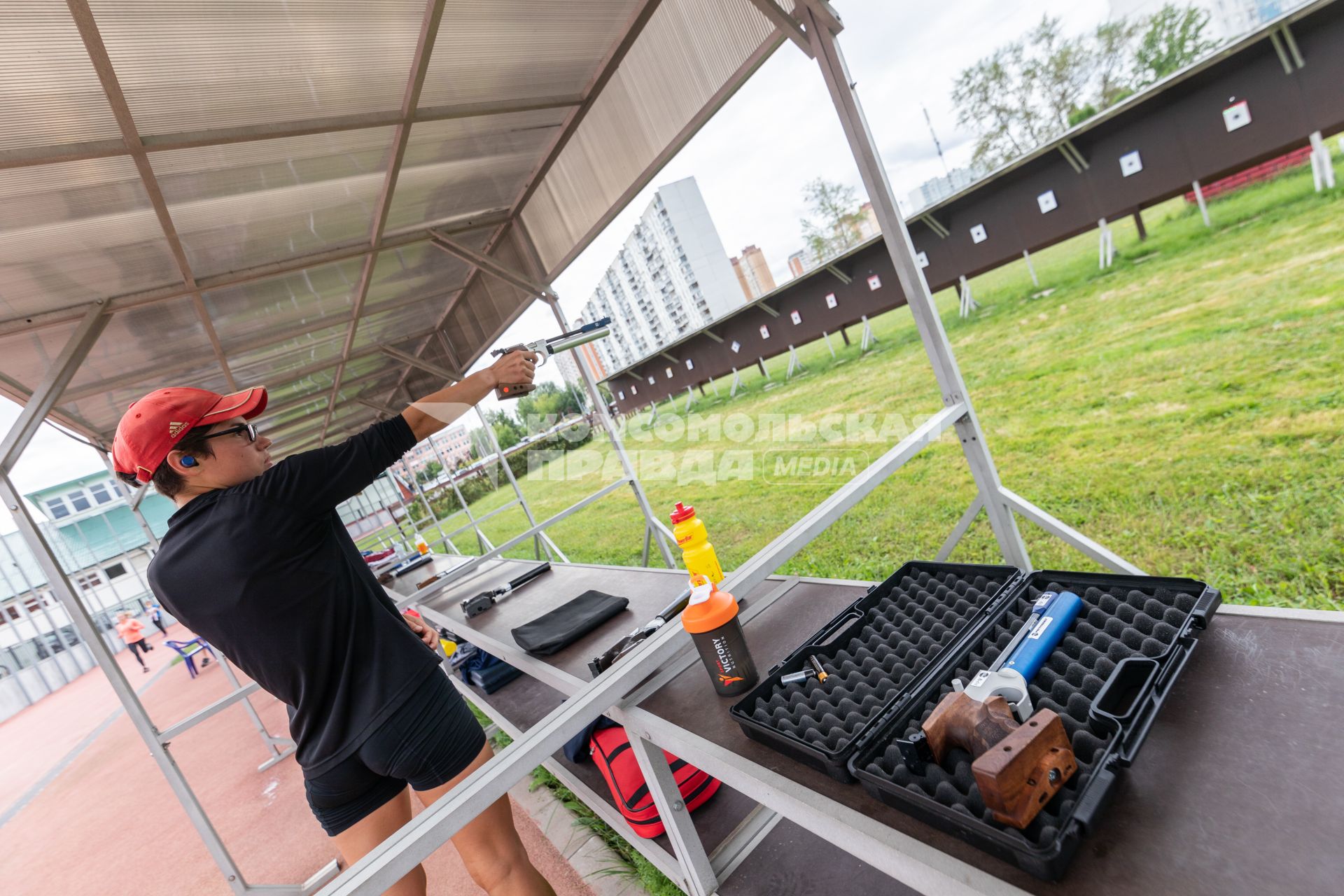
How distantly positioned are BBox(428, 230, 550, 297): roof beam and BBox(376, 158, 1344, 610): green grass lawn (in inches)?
96.3

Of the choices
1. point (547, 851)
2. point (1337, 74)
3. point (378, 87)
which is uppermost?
point (378, 87)

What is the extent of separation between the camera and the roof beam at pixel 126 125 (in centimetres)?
139

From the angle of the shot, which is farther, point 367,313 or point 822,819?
point 367,313

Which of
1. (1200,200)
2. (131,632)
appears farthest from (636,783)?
(131,632)

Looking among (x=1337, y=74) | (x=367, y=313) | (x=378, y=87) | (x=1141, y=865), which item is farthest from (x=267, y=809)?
(x=1337, y=74)

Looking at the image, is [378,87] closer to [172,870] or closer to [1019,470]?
[1019,470]

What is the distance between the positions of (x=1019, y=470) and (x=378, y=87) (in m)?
3.87

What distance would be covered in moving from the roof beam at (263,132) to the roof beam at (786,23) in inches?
44.7

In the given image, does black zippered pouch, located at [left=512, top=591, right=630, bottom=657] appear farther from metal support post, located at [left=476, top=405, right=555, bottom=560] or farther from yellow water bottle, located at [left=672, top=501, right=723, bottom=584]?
metal support post, located at [left=476, top=405, right=555, bottom=560]

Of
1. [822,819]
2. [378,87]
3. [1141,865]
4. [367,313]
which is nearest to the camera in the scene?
[1141,865]

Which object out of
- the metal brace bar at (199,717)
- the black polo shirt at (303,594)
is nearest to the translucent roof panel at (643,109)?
the black polo shirt at (303,594)

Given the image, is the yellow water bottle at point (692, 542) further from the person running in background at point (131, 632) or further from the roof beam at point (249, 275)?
the person running in background at point (131, 632)

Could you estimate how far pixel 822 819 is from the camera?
0.89 meters

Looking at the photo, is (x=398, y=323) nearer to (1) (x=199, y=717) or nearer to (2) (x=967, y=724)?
(1) (x=199, y=717)
